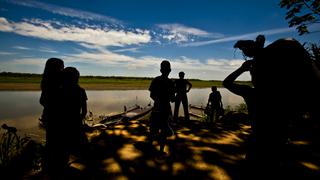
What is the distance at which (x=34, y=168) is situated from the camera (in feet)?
13.9

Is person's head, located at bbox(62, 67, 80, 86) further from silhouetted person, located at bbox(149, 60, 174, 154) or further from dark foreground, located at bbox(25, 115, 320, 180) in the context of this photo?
silhouetted person, located at bbox(149, 60, 174, 154)

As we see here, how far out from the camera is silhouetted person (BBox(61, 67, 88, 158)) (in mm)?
3527

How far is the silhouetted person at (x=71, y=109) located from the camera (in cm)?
353

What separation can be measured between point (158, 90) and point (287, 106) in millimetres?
3081

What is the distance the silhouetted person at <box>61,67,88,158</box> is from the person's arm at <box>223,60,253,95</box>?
249 centimetres

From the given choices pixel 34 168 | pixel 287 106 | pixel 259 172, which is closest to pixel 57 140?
pixel 34 168

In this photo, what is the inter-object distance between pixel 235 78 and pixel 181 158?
3.09 meters

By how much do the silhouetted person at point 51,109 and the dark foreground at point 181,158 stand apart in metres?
0.33

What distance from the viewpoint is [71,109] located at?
358cm

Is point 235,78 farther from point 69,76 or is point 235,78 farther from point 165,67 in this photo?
point 165,67

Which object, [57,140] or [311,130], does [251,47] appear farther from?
[311,130]

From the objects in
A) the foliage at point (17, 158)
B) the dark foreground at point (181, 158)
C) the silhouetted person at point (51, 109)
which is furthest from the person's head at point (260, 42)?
the foliage at point (17, 158)

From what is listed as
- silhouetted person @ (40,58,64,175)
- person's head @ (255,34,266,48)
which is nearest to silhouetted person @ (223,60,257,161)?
person's head @ (255,34,266,48)

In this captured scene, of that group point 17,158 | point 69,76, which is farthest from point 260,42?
point 17,158
